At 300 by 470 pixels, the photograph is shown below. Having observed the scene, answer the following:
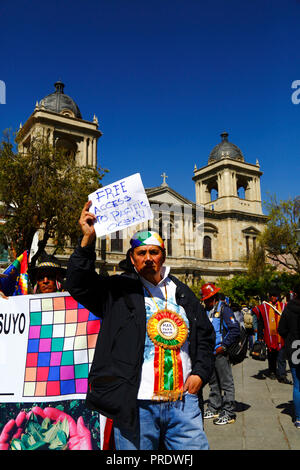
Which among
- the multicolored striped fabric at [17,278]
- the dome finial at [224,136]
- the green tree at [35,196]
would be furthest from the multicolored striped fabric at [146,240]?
the dome finial at [224,136]

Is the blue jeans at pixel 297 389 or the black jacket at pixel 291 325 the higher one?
the black jacket at pixel 291 325

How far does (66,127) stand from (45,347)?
31.7m

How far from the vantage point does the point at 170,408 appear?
2.46 m

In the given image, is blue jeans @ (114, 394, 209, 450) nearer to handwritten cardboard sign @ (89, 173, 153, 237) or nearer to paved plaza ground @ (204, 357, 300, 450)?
handwritten cardboard sign @ (89, 173, 153, 237)

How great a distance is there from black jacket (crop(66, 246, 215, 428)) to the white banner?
803 millimetres

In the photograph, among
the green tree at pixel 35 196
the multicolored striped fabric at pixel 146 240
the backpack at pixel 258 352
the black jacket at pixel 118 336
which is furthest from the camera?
the green tree at pixel 35 196

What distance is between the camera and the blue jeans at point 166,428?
238 centimetres

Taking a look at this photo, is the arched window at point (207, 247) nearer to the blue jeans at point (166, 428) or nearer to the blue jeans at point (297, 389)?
the blue jeans at point (297, 389)

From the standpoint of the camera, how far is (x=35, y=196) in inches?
541

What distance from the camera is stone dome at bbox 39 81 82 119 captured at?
34.2 metres

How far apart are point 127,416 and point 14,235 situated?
1287cm

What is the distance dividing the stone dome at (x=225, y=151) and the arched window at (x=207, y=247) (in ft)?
33.4

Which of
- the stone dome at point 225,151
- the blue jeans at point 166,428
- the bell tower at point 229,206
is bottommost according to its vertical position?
the blue jeans at point 166,428

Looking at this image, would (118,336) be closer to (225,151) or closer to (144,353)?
(144,353)
